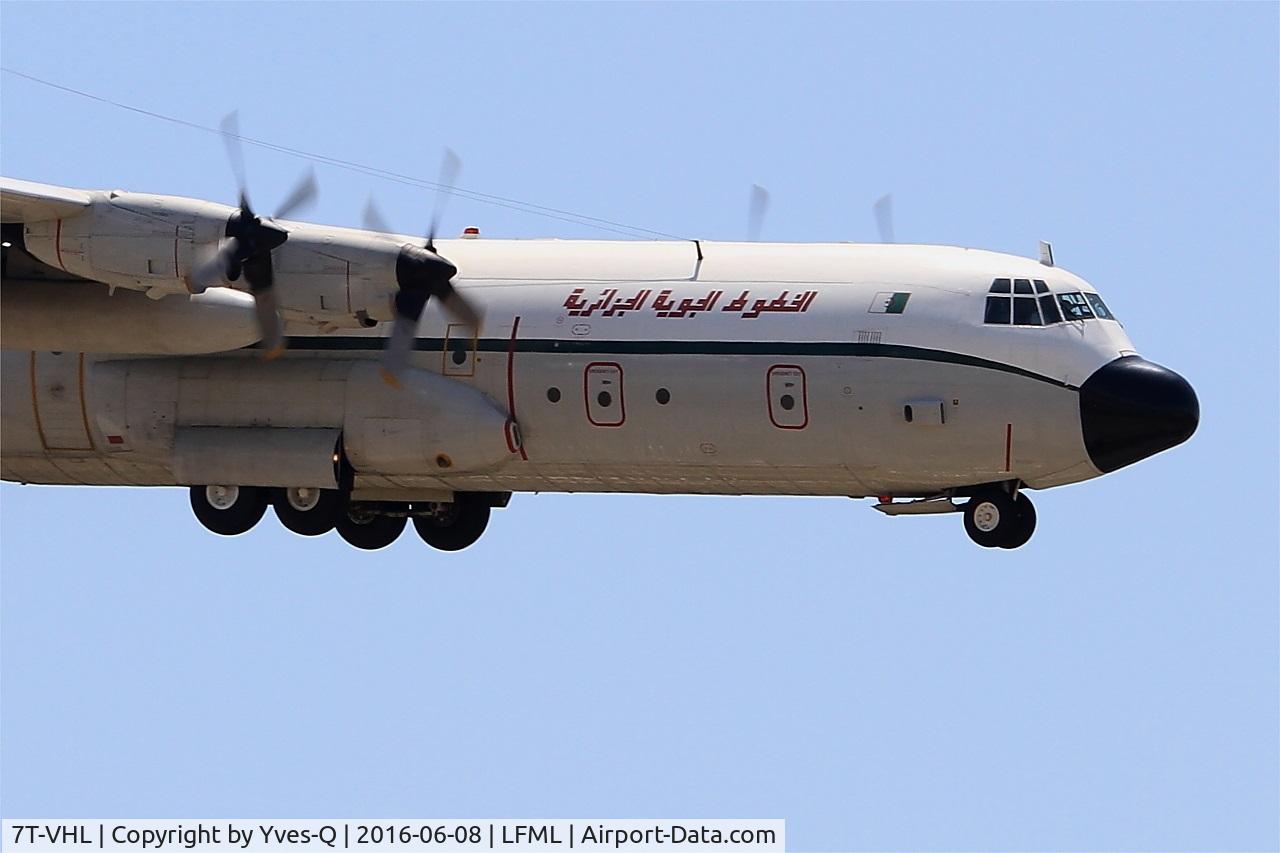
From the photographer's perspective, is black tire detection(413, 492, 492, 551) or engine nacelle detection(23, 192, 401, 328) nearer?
engine nacelle detection(23, 192, 401, 328)

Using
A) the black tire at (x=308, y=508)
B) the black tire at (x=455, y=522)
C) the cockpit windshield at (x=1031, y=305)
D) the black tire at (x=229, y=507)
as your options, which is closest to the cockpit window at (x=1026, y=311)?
the cockpit windshield at (x=1031, y=305)

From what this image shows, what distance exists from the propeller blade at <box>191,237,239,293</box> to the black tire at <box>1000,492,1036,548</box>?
29.4ft

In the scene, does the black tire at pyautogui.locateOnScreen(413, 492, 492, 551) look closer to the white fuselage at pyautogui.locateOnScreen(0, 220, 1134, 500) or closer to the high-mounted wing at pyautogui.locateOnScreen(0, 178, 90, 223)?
the white fuselage at pyautogui.locateOnScreen(0, 220, 1134, 500)

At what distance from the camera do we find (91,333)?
3347 centimetres

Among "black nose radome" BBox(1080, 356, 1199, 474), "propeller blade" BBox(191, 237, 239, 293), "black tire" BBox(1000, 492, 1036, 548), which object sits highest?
"propeller blade" BBox(191, 237, 239, 293)

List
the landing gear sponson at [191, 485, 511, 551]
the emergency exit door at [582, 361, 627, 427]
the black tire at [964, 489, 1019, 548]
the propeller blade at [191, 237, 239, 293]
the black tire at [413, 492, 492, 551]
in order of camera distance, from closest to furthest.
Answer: the propeller blade at [191, 237, 239, 293] < the black tire at [964, 489, 1019, 548] < the emergency exit door at [582, 361, 627, 427] < the landing gear sponson at [191, 485, 511, 551] < the black tire at [413, 492, 492, 551]

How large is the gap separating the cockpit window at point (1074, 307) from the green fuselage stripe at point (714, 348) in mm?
984

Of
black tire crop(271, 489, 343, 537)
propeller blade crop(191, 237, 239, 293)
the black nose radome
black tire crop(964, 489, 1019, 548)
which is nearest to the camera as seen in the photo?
propeller blade crop(191, 237, 239, 293)

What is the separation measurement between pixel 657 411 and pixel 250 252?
504 cm

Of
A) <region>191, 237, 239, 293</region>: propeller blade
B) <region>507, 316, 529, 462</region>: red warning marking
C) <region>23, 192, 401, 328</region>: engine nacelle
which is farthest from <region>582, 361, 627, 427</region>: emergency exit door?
<region>191, 237, 239, 293</region>: propeller blade

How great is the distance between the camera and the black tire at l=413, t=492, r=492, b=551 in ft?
122

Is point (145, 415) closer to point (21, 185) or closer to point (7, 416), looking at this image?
point (7, 416)

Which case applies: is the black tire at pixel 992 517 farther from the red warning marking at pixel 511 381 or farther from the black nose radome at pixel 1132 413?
the red warning marking at pixel 511 381

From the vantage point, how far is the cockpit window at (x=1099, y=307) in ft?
113
